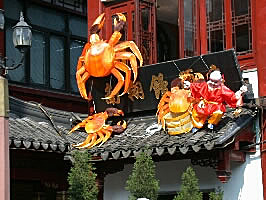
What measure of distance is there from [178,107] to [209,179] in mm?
1692

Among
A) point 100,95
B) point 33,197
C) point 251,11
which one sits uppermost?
point 251,11

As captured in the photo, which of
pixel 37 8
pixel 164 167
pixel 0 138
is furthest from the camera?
pixel 37 8

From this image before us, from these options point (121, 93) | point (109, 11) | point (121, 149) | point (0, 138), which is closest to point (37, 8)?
point (109, 11)

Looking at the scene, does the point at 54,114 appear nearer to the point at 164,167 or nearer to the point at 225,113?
the point at 164,167

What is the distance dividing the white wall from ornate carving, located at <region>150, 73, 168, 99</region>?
4.91 feet

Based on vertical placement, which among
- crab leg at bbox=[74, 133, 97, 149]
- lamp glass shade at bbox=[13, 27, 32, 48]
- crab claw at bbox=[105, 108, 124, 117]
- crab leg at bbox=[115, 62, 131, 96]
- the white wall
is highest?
lamp glass shade at bbox=[13, 27, 32, 48]

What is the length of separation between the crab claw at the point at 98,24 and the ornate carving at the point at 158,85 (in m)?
1.82

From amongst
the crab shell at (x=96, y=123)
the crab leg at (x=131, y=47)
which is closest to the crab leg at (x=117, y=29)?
the crab leg at (x=131, y=47)

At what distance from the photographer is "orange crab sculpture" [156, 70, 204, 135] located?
13469 millimetres

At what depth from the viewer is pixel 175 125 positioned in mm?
13516

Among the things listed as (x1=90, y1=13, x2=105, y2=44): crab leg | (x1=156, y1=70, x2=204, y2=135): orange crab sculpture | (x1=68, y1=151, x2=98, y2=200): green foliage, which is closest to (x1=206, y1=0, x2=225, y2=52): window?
(x1=156, y1=70, x2=204, y2=135): orange crab sculpture

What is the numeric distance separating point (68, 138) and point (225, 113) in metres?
3.64

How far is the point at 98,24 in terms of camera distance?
50.2 feet

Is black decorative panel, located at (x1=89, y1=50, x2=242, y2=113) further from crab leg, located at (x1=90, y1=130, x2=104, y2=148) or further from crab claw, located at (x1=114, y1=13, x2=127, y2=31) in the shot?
crab claw, located at (x1=114, y1=13, x2=127, y2=31)
